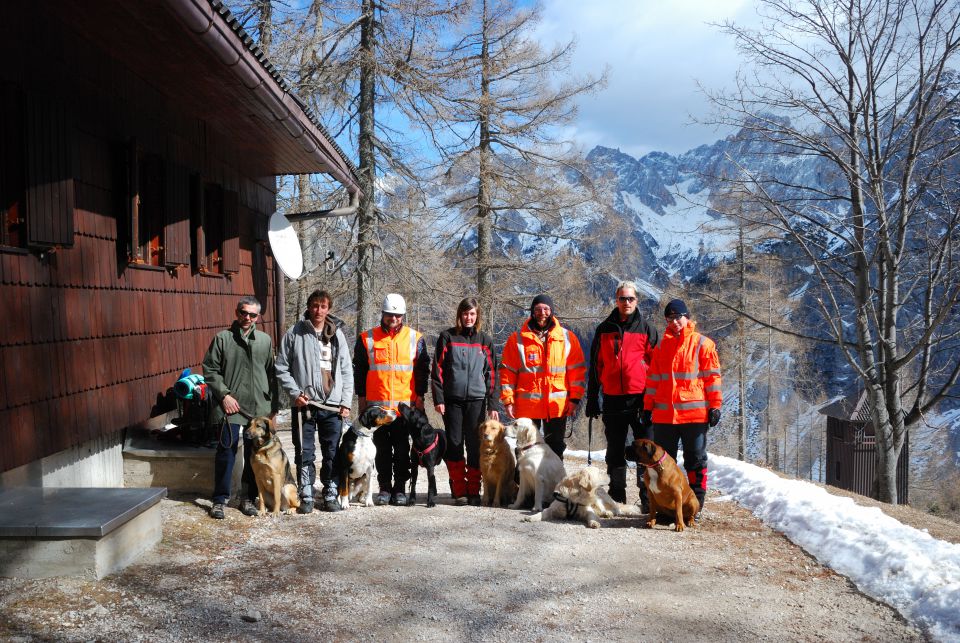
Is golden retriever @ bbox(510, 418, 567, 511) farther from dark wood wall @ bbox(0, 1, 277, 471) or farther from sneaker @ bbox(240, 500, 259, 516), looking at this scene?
dark wood wall @ bbox(0, 1, 277, 471)

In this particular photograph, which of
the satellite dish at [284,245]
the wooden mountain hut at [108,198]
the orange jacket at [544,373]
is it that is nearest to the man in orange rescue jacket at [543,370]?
the orange jacket at [544,373]

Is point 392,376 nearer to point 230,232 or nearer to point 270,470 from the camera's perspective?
point 270,470

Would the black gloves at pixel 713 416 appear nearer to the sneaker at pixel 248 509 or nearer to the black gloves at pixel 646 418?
the black gloves at pixel 646 418

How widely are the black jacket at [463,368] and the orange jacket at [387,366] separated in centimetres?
28

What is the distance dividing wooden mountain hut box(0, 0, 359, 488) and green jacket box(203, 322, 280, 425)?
2.62 ft

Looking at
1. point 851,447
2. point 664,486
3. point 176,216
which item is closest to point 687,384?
point 664,486

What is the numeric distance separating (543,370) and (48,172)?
4.12 metres

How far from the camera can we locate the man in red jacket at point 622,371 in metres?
6.00

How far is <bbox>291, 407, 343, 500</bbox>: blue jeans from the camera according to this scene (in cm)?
583

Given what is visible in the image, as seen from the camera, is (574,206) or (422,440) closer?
(422,440)

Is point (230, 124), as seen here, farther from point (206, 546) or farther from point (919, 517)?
point (919, 517)

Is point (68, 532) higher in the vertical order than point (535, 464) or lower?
higher

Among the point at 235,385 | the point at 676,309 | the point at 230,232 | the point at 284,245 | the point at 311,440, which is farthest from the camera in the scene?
the point at 284,245

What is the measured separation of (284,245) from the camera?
31.7 feet
